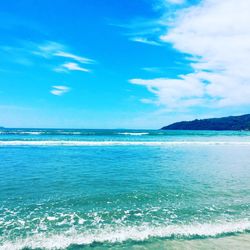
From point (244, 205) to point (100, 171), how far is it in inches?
348

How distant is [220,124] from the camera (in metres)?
172

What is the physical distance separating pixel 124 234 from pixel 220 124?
17608 cm

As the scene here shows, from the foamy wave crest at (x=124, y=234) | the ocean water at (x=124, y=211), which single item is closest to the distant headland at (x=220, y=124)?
the ocean water at (x=124, y=211)

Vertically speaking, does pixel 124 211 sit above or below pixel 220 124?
below

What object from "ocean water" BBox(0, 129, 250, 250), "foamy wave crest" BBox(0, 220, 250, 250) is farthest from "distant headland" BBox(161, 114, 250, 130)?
"foamy wave crest" BBox(0, 220, 250, 250)

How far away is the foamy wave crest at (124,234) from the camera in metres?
6.90

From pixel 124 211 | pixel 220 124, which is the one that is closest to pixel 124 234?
pixel 124 211

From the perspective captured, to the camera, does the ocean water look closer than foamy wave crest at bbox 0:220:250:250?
No

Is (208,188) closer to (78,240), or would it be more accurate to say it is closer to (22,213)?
(78,240)

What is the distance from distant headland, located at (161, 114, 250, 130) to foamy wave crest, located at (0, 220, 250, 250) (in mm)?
161452

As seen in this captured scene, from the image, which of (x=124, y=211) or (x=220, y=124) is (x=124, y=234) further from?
(x=220, y=124)

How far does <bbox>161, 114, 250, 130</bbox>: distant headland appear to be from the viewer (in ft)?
539

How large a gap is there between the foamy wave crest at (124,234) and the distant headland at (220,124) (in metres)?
161

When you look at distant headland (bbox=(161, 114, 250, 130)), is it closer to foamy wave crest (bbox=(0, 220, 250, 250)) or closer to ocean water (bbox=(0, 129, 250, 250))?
ocean water (bbox=(0, 129, 250, 250))
